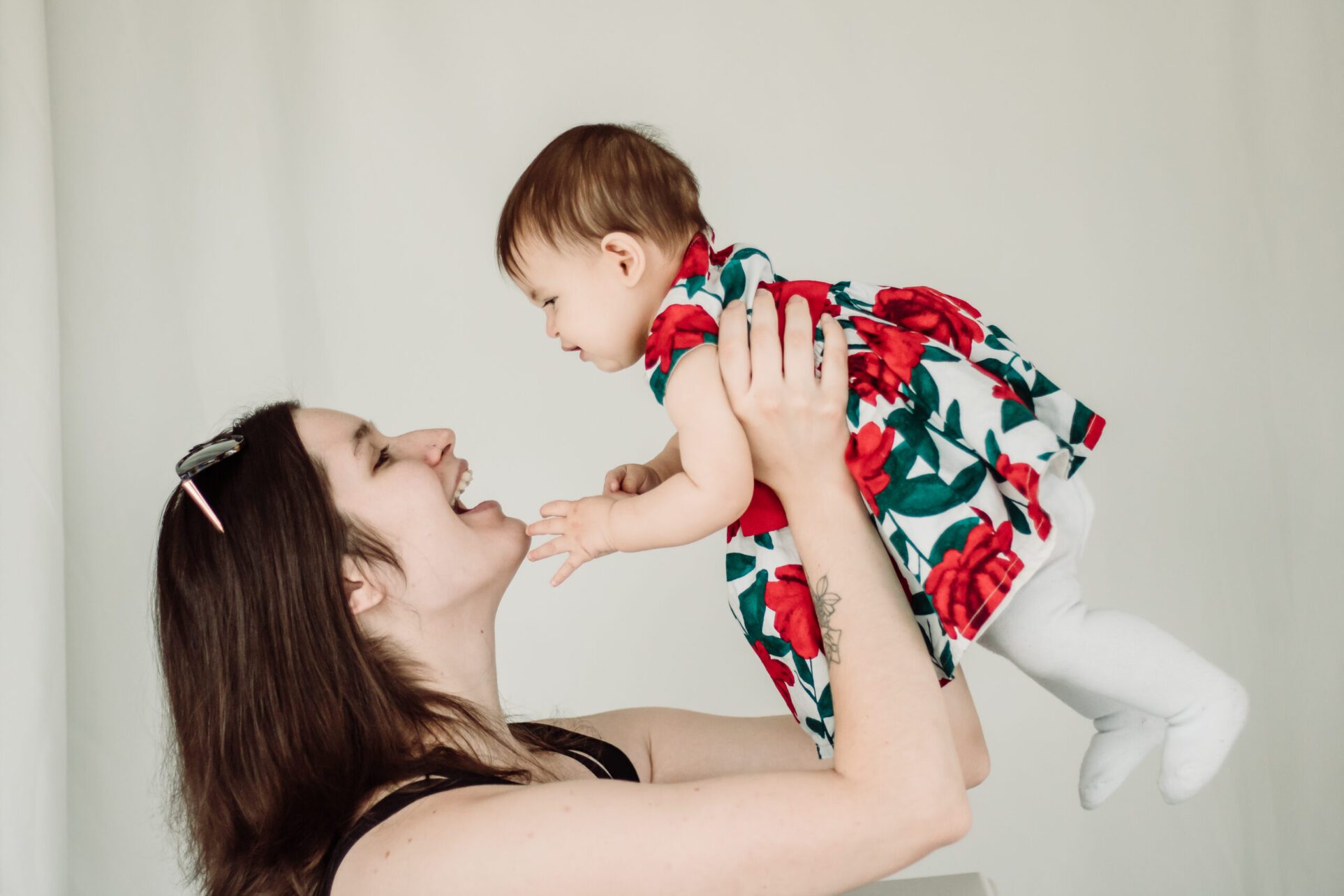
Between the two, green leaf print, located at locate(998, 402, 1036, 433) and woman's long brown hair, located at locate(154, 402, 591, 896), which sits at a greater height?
green leaf print, located at locate(998, 402, 1036, 433)

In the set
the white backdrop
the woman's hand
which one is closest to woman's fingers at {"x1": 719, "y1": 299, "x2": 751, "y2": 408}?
the woman's hand

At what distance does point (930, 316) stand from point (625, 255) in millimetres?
387

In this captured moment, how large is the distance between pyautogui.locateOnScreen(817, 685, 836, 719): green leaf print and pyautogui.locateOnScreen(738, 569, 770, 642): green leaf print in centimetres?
11

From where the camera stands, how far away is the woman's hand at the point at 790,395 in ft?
4.12

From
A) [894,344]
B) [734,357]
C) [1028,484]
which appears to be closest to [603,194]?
[734,357]

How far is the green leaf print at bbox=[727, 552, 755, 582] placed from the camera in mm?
1430

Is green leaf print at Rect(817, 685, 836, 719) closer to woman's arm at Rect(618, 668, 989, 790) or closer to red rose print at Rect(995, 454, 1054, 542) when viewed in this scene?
woman's arm at Rect(618, 668, 989, 790)

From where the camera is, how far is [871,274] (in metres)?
2.69

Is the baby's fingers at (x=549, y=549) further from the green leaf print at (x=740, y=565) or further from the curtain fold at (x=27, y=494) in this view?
the curtain fold at (x=27, y=494)

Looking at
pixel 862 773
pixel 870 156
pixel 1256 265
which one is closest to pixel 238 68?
pixel 870 156

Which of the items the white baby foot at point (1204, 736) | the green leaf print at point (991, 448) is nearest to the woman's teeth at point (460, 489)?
the green leaf print at point (991, 448)

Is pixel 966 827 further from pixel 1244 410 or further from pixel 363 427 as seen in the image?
pixel 1244 410

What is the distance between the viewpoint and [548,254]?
56.8 inches

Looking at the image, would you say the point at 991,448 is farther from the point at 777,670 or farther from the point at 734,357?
the point at 777,670
